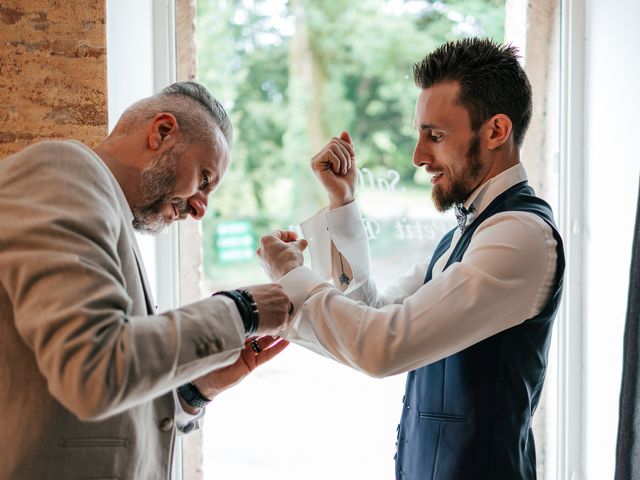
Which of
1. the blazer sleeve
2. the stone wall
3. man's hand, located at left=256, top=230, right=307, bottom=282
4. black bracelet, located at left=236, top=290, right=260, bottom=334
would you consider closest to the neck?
man's hand, located at left=256, top=230, right=307, bottom=282

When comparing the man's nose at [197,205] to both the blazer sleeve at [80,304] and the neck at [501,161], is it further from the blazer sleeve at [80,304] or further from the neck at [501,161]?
the neck at [501,161]

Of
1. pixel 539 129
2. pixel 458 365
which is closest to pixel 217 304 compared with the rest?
pixel 458 365

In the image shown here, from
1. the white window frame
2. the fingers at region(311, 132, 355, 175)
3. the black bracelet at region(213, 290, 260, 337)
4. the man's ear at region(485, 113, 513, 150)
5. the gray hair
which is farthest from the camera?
the white window frame

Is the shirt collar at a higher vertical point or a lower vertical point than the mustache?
higher

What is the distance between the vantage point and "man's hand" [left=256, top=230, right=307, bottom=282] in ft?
5.62

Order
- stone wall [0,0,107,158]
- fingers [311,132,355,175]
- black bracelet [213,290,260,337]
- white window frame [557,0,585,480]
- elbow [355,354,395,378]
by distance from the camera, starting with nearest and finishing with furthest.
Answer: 1. black bracelet [213,290,260,337]
2. elbow [355,354,395,378]
3. fingers [311,132,355,175]
4. stone wall [0,0,107,158]
5. white window frame [557,0,585,480]

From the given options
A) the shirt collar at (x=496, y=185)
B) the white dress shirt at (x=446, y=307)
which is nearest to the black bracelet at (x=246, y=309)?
the white dress shirt at (x=446, y=307)

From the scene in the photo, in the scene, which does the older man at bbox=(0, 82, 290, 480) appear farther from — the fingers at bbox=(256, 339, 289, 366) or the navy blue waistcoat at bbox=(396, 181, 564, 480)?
the navy blue waistcoat at bbox=(396, 181, 564, 480)

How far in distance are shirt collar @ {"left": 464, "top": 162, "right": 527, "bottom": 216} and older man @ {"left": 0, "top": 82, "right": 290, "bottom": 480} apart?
2.02 ft

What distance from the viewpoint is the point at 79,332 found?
3.44ft

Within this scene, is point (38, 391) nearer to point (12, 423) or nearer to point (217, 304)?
point (12, 423)

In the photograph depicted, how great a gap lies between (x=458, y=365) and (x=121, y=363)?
2.87 feet

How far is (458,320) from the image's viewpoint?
4.82 ft

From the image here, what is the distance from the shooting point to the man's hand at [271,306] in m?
1.43
